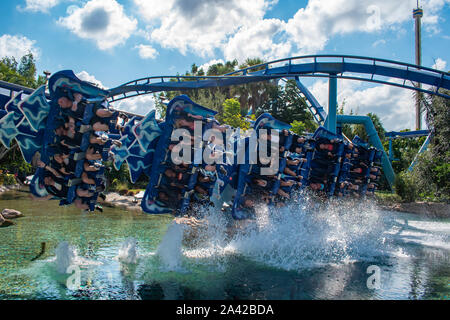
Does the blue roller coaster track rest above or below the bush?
above

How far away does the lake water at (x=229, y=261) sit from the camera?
6.45 metres

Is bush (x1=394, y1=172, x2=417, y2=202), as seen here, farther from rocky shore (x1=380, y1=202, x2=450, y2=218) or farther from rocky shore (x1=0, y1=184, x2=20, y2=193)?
rocky shore (x1=0, y1=184, x2=20, y2=193)

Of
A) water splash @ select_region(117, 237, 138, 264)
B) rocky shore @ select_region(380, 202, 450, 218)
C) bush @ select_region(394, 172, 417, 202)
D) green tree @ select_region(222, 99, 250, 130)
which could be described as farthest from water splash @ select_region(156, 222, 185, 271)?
green tree @ select_region(222, 99, 250, 130)

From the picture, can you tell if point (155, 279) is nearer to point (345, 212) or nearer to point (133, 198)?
point (345, 212)

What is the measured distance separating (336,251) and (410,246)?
3.64 m

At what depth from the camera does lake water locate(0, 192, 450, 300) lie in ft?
21.2

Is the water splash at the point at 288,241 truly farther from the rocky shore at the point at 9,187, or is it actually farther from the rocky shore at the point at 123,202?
the rocky shore at the point at 9,187

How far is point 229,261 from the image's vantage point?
8.31m

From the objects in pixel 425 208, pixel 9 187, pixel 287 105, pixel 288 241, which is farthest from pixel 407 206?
pixel 9 187

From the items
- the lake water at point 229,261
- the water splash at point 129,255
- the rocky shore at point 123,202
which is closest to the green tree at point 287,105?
the rocky shore at point 123,202

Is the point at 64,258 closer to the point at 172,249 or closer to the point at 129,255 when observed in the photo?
the point at 129,255

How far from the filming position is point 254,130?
360 inches
